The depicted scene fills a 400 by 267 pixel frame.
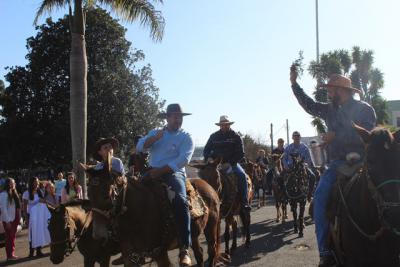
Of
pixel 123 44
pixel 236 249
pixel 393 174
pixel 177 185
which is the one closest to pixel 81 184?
pixel 236 249

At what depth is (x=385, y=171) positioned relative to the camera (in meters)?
3.90

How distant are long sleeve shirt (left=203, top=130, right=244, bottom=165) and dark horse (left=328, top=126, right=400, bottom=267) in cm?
551

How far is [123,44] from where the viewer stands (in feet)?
94.5

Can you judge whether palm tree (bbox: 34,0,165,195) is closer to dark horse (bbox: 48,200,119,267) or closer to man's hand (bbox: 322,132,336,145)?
dark horse (bbox: 48,200,119,267)

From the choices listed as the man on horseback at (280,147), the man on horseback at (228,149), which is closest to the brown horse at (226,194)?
the man on horseback at (228,149)

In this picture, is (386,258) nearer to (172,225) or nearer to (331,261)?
(331,261)

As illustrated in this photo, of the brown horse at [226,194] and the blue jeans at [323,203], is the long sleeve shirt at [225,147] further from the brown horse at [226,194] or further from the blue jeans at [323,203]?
the blue jeans at [323,203]

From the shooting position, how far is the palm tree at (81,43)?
44.6 feet

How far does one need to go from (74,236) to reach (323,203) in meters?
3.93

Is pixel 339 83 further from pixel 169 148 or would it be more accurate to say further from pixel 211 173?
pixel 211 173

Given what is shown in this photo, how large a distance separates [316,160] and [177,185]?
1220cm

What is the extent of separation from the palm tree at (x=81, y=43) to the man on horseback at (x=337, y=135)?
9.23 metres

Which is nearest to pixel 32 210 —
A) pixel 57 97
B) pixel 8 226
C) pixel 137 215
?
pixel 8 226

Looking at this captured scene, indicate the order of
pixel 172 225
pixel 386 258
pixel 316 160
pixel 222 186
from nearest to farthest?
pixel 386 258 < pixel 172 225 < pixel 222 186 < pixel 316 160
